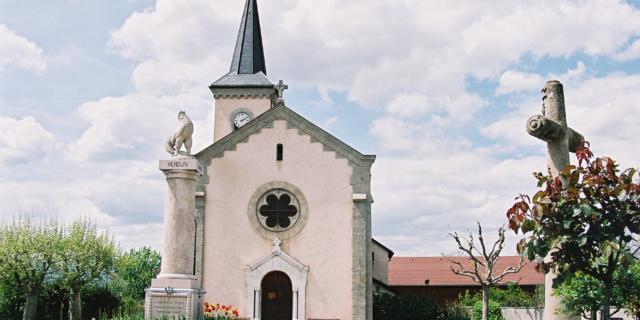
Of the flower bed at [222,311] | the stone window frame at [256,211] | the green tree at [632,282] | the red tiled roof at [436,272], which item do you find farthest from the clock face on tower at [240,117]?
the green tree at [632,282]

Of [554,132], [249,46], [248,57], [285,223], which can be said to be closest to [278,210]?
[285,223]

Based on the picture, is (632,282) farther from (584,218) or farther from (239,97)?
(239,97)

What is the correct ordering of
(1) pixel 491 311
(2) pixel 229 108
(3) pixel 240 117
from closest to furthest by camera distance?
(1) pixel 491 311
(3) pixel 240 117
(2) pixel 229 108

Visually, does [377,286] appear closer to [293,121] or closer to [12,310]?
[293,121]

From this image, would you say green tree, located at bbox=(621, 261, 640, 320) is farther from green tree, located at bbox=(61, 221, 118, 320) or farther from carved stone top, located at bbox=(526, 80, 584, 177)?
green tree, located at bbox=(61, 221, 118, 320)

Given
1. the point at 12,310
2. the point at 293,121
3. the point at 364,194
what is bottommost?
the point at 12,310

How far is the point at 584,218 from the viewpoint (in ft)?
26.0

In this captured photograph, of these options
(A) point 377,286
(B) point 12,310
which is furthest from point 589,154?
(B) point 12,310

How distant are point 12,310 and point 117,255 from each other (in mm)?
5549

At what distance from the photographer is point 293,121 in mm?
26422

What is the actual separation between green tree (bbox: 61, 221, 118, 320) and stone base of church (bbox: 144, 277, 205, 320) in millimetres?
13743

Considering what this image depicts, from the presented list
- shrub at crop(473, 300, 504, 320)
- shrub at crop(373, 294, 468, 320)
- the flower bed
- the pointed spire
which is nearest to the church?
the flower bed

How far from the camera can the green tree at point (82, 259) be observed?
31214mm

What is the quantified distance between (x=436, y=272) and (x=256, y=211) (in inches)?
649
